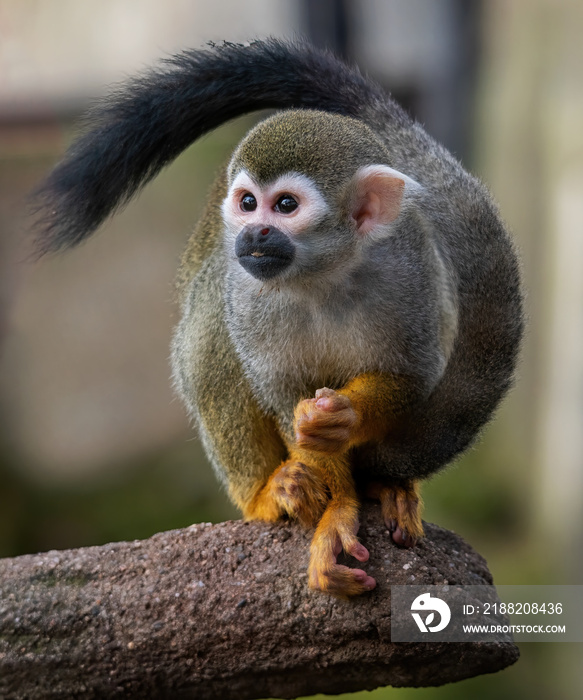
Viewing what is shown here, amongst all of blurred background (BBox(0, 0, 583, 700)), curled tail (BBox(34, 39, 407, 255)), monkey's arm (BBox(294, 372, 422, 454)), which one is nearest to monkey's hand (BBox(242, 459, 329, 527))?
monkey's arm (BBox(294, 372, 422, 454))

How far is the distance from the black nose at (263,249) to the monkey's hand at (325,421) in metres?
0.42

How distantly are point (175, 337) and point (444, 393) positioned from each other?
1253mm

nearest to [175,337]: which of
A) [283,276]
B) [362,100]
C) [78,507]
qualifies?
[283,276]

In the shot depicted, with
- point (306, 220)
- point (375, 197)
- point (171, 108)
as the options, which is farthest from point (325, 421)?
point (171, 108)

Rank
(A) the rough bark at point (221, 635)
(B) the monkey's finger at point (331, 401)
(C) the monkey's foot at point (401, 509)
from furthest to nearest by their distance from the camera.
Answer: (C) the monkey's foot at point (401, 509) → (A) the rough bark at point (221, 635) → (B) the monkey's finger at point (331, 401)

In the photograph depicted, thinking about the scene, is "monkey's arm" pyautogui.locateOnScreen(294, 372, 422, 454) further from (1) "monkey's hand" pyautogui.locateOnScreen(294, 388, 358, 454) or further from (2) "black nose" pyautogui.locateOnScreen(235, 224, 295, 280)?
(2) "black nose" pyautogui.locateOnScreen(235, 224, 295, 280)

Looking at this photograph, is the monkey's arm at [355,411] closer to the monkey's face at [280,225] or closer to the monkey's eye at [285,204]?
the monkey's face at [280,225]

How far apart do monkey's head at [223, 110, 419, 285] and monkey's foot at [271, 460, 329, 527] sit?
2.23ft

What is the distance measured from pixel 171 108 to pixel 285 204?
0.61 meters

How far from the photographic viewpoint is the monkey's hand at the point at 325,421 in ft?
8.20

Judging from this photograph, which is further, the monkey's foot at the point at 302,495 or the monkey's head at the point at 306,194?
the monkey's foot at the point at 302,495

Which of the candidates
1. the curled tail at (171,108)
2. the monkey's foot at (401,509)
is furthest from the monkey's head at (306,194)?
the monkey's foot at (401,509)

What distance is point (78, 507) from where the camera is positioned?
22.9 feet

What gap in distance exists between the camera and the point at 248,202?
2660 mm
